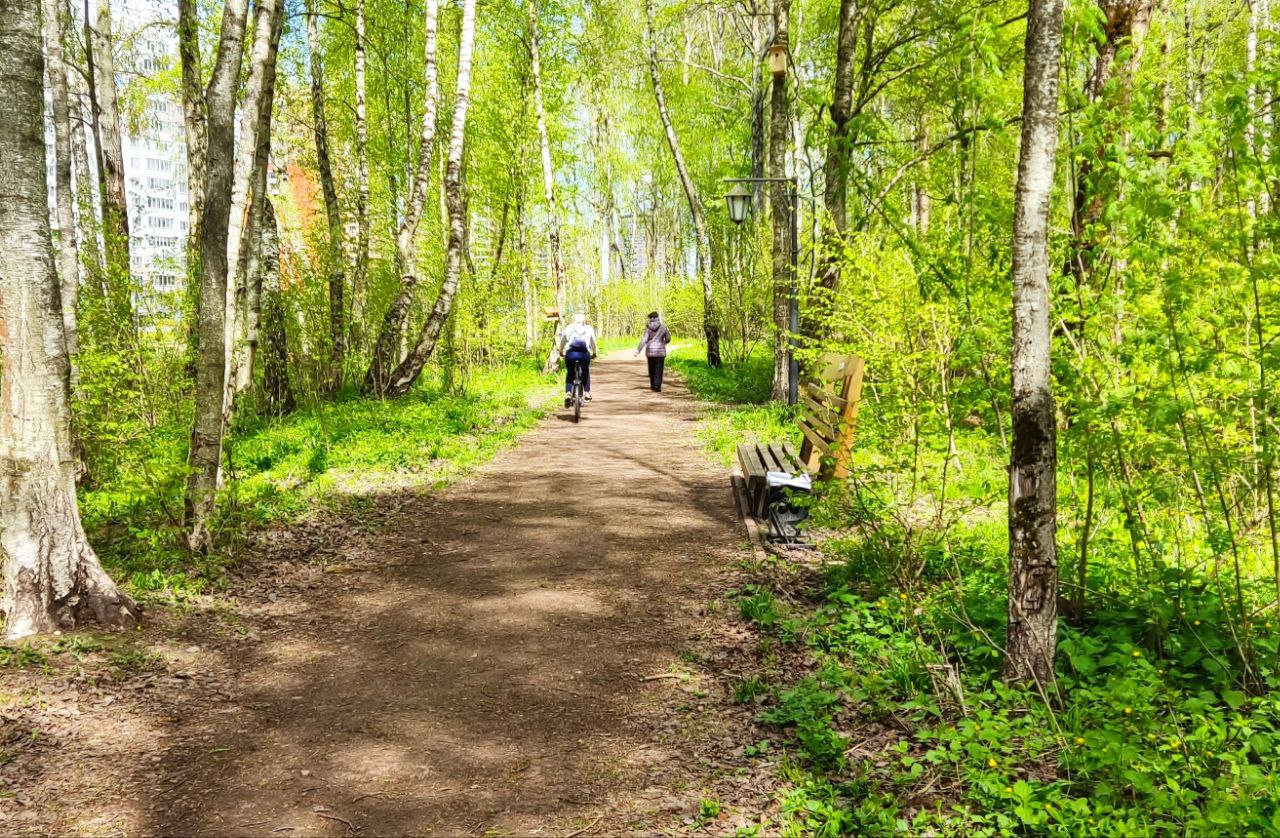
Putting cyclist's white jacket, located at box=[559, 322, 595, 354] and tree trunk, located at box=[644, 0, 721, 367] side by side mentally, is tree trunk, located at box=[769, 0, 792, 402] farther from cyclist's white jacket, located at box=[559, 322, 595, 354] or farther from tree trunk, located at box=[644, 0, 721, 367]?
tree trunk, located at box=[644, 0, 721, 367]

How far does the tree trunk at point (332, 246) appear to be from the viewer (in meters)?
12.5

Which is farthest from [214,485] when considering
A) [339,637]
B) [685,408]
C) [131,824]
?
[685,408]

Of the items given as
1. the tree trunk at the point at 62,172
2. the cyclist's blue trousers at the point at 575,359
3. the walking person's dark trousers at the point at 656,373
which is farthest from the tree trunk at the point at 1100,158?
the walking person's dark trousers at the point at 656,373

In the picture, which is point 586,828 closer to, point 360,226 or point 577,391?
point 577,391

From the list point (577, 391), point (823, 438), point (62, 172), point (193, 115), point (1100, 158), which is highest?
point (193, 115)

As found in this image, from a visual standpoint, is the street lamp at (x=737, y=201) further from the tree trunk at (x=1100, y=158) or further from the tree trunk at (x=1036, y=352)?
the tree trunk at (x=1036, y=352)

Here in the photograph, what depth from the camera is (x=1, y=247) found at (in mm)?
3994

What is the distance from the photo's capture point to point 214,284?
553cm

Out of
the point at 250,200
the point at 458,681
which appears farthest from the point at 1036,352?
the point at 250,200

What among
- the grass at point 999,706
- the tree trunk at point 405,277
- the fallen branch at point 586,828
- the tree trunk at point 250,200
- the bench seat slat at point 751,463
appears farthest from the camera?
the tree trunk at point 405,277

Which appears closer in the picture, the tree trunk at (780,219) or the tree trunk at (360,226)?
the tree trunk at (780,219)

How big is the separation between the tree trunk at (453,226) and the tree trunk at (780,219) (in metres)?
5.01

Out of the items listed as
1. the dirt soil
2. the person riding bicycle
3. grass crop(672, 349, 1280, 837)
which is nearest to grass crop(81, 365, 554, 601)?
the dirt soil

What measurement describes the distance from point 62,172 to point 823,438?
438 inches
